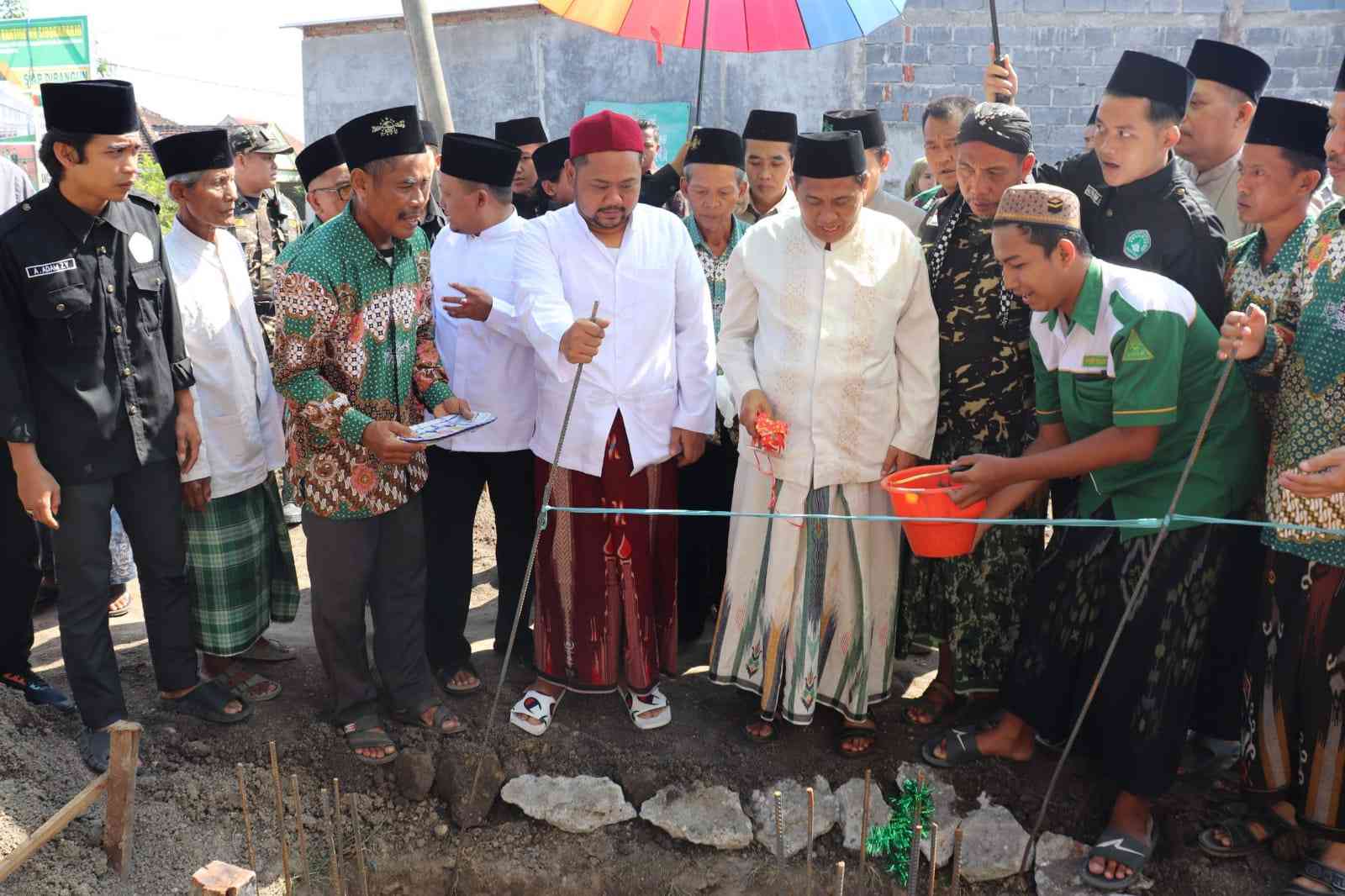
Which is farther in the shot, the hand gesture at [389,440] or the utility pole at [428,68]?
the utility pole at [428,68]

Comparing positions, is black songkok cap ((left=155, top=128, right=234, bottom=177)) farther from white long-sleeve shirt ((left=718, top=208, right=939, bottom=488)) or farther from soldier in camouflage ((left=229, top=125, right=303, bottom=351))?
white long-sleeve shirt ((left=718, top=208, right=939, bottom=488))

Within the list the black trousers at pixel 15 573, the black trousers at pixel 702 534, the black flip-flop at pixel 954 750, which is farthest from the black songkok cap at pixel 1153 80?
the black trousers at pixel 15 573

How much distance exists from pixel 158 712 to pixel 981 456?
10.0 feet

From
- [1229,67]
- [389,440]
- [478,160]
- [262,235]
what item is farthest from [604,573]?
[1229,67]

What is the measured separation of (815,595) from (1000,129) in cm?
169

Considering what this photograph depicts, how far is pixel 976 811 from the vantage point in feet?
11.9

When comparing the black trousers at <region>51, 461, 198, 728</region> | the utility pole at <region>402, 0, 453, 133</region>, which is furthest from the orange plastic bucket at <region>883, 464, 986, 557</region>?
the utility pole at <region>402, 0, 453, 133</region>

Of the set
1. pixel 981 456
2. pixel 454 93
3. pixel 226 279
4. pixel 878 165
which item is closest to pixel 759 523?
pixel 981 456

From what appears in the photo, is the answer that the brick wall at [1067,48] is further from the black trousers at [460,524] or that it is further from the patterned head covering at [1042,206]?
the patterned head covering at [1042,206]

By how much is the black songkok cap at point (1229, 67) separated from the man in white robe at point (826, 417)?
4.29 feet

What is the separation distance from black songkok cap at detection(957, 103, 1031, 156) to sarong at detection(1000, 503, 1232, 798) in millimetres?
1240

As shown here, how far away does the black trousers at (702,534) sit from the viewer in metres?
4.60

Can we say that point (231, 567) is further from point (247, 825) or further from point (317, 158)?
point (317, 158)

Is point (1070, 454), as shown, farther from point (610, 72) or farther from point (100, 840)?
point (610, 72)
